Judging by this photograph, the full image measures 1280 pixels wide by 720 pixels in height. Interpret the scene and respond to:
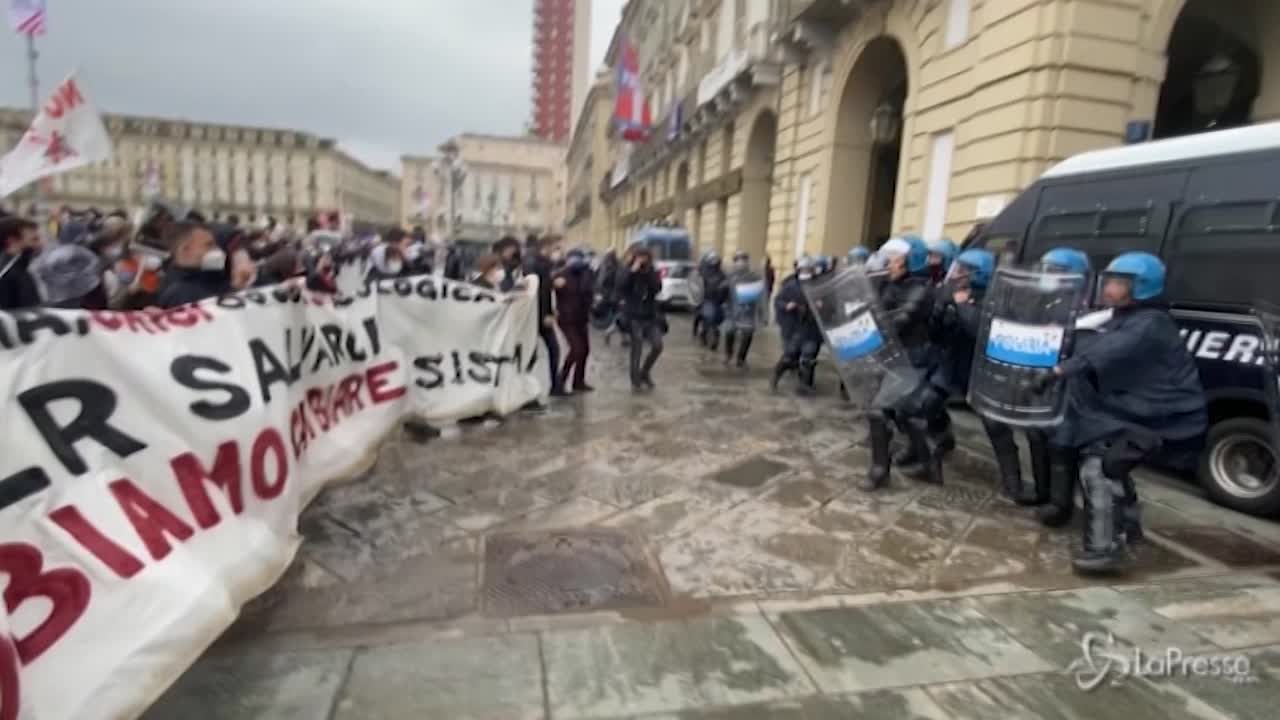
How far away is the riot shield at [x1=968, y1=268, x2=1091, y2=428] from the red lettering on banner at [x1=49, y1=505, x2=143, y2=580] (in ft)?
14.3

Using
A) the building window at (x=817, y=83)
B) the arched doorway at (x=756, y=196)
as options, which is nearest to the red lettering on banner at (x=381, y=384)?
the building window at (x=817, y=83)

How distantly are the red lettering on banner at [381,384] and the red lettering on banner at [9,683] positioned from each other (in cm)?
253

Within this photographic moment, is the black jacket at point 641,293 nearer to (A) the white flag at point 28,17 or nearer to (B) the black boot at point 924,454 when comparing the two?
(B) the black boot at point 924,454

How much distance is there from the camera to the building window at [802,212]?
16744 millimetres

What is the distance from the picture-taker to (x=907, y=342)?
5168 mm

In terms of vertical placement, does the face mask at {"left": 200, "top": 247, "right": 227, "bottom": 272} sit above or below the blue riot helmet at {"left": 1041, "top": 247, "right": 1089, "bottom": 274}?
below

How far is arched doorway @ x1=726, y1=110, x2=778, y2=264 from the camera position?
21.1 m

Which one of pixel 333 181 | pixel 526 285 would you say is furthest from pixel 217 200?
pixel 526 285

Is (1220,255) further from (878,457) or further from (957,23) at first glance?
(957,23)

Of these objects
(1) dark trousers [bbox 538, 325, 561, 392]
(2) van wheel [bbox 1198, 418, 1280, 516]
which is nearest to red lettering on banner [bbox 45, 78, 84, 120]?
(1) dark trousers [bbox 538, 325, 561, 392]

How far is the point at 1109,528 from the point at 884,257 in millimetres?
2489

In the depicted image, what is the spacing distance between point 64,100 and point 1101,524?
7.90 meters

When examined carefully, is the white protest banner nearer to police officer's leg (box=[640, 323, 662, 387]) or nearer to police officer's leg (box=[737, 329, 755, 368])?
police officer's leg (box=[640, 323, 662, 387])

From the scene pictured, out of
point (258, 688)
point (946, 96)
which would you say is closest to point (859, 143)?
point (946, 96)
